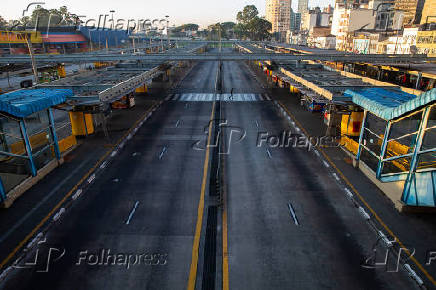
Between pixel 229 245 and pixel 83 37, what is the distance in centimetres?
13265

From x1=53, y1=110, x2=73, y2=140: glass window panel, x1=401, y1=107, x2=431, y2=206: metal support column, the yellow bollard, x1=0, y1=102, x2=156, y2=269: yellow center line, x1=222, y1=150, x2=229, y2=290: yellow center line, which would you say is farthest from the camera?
x1=53, y1=110, x2=73, y2=140: glass window panel

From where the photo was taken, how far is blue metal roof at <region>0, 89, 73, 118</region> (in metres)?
17.3

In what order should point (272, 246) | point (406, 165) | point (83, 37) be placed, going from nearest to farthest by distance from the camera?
point (272, 246), point (406, 165), point (83, 37)

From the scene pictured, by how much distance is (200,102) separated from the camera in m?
44.7

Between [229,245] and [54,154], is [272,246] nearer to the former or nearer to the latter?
[229,245]

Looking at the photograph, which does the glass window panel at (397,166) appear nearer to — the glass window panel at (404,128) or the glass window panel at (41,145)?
the glass window panel at (404,128)

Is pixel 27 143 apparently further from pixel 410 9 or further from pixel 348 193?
pixel 410 9

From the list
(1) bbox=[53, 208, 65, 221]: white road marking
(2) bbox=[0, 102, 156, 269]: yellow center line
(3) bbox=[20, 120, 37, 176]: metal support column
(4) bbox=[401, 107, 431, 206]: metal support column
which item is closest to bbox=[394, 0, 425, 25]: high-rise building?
(4) bbox=[401, 107, 431, 206]: metal support column

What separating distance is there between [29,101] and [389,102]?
24.9m

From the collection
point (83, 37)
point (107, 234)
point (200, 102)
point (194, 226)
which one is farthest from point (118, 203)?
point (83, 37)

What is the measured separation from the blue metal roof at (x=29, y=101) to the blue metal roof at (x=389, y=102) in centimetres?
2272

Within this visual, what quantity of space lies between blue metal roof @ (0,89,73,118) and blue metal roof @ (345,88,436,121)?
74.5 feet

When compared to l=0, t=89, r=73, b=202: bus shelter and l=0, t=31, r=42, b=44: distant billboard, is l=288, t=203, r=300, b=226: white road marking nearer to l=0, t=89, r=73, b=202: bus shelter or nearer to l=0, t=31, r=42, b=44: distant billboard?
l=0, t=89, r=73, b=202: bus shelter

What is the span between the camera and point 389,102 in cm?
1986
